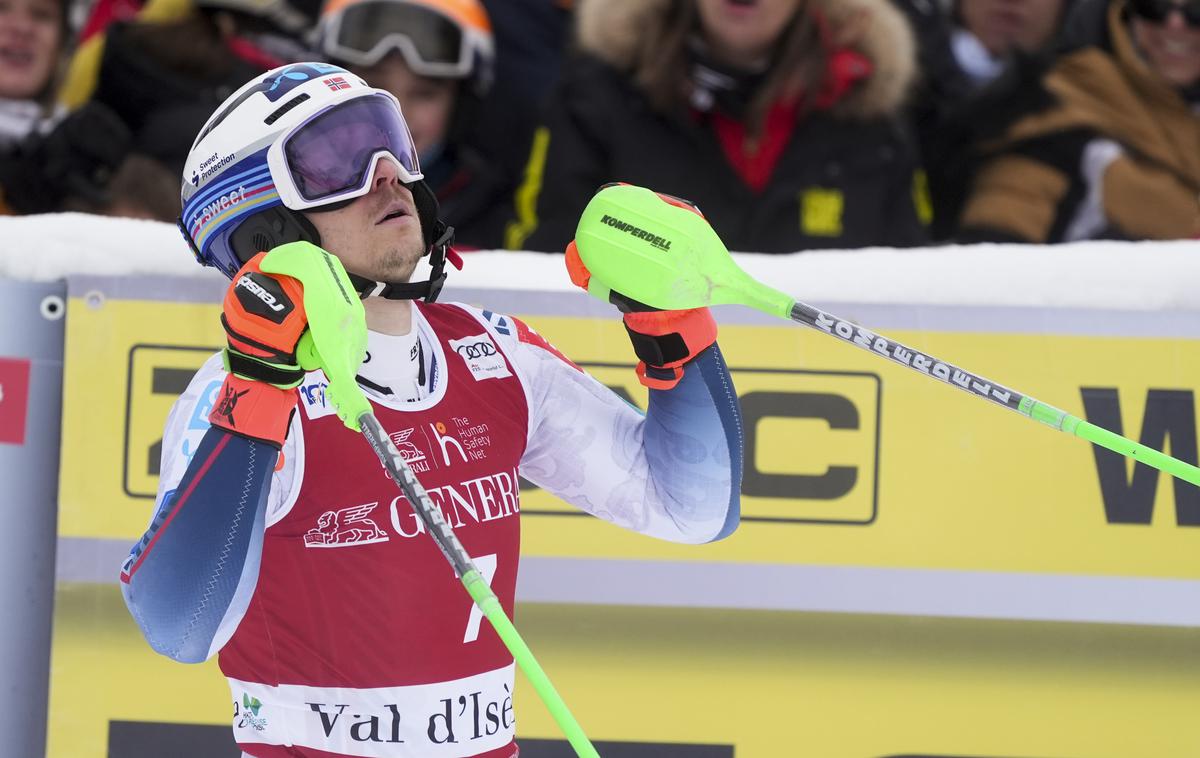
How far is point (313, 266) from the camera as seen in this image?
2.22 meters

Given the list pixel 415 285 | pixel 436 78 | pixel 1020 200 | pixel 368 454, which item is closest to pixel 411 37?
pixel 436 78

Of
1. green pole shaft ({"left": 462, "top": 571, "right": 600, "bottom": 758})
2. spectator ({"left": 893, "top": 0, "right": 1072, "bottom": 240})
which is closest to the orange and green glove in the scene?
green pole shaft ({"left": 462, "top": 571, "right": 600, "bottom": 758})

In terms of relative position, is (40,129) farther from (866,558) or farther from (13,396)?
(866,558)

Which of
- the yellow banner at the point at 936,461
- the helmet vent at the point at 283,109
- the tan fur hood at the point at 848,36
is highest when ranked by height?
the tan fur hood at the point at 848,36

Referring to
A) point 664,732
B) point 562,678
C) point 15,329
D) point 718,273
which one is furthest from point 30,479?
point 718,273

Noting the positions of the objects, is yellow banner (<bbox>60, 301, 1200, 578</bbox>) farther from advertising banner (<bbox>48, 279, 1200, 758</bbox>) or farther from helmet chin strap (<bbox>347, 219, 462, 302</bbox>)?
helmet chin strap (<bbox>347, 219, 462, 302</bbox>)

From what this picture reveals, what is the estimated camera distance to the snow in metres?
3.51

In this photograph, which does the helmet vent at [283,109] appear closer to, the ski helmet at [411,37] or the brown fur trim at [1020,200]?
the ski helmet at [411,37]

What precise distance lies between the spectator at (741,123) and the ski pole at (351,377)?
2.00m

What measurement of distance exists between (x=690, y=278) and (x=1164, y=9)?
8.81 feet

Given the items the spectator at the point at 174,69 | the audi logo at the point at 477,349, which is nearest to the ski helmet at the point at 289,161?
the audi logo at the point at 477,349

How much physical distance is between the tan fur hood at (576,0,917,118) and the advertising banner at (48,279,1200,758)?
1065mm

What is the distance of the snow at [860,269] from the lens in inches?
138

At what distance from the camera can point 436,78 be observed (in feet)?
15.4
